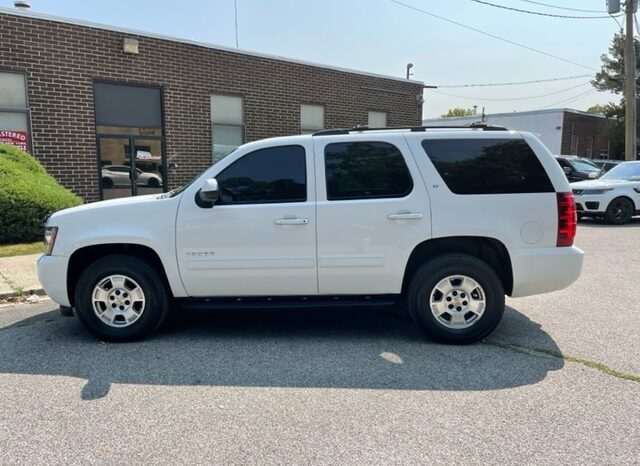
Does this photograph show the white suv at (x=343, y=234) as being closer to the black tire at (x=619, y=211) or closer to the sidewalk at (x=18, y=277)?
the sidewalk at (x=18, y=277)

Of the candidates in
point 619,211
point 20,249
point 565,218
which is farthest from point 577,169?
point 20,249

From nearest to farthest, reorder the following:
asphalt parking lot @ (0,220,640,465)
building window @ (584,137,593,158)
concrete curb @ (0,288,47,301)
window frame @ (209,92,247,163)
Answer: asphalt parking lot @ (0,220,640,465) < concrete curb @ (0,288,47,301) < window frame @ (209,92,247,163) < building window @ (584,137,593,158)

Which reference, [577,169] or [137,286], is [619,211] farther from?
[137,286]

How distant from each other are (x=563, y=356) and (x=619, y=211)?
10691 mm

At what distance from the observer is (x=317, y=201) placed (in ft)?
15.6

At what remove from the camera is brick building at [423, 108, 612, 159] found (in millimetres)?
32781

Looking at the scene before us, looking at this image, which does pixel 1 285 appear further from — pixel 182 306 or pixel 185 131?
pixel 185 131

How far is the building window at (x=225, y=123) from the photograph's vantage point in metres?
13.9

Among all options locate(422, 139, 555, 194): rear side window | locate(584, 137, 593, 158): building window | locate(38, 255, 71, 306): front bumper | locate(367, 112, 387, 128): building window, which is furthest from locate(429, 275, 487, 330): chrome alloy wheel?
locate(584, 137, 593, 158): building window

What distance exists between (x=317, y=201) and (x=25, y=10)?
9.90 metres

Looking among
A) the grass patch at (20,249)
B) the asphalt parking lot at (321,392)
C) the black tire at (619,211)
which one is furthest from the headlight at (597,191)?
the grass patch at (20,249)

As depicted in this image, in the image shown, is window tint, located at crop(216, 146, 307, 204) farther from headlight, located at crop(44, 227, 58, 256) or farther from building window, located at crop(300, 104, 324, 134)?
building window, located at crop(300, 104, 324, 134)

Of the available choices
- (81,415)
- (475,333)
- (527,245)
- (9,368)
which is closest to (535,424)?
(475,333)

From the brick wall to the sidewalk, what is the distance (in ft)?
105
